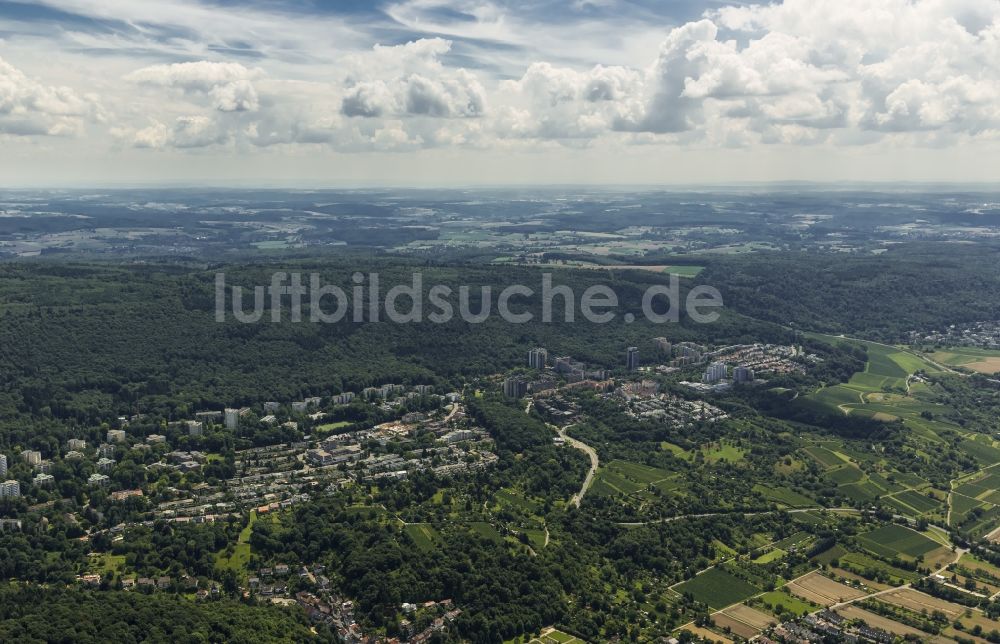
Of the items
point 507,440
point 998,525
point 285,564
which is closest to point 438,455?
point 507,440

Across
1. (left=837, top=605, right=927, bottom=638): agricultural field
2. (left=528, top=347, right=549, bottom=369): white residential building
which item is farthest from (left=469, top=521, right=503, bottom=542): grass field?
(left=528, top=347, right=549, bottom=369): white residential building

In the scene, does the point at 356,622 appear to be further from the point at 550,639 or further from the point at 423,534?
the point at 423,534

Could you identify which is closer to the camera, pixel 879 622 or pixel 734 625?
pixel 734 625

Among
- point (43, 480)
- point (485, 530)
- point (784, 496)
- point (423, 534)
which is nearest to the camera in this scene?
point (423, 534)

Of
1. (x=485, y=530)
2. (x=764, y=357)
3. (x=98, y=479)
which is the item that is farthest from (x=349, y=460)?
(x=764, y=357)

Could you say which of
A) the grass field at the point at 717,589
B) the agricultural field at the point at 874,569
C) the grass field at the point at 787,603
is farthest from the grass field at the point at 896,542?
the grass field at the point at 717,589

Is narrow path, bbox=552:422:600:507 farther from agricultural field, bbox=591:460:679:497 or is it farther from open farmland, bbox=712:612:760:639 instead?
open farmland, bbox=712:612:760:639
